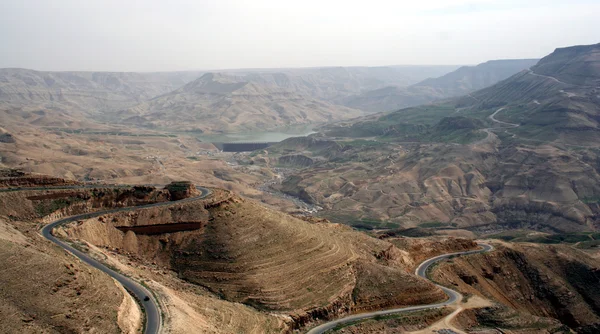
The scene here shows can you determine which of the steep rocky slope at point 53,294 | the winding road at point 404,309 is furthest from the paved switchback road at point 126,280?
the winding road at point 404,309

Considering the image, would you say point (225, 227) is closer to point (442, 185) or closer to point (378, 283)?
point (378, 283)

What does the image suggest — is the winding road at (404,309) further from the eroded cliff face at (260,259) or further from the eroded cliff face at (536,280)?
the eroded cliff face at (536,280)

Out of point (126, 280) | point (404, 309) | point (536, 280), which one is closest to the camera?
point (126, 280)

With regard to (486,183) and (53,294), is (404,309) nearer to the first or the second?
(53,294)

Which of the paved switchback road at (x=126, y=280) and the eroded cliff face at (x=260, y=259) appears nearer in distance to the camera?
the paved switchback road at (x=126, y=280)

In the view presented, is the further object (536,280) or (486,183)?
(486,183)

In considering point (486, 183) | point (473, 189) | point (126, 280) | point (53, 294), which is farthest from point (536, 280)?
point (486, 183)

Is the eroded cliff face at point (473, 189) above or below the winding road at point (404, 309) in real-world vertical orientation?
below

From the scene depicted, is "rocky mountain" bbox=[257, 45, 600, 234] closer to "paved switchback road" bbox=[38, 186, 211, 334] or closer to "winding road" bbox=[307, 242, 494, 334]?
"winding road" bbox=[307, 242, 494, 334]
